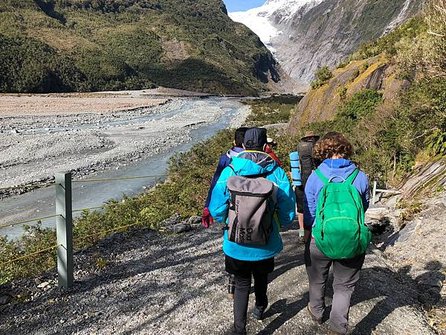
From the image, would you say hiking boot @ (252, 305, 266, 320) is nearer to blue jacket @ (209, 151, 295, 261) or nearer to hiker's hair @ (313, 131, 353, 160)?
blue jacket @ (209, 151, 295, 261)

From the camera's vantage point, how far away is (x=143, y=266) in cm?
548

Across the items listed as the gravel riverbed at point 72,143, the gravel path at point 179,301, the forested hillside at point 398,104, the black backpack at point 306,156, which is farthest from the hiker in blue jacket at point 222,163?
the gravel riverbed at point 72,143

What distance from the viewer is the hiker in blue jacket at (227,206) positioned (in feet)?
10.5

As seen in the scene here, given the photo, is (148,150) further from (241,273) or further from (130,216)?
(241,273)

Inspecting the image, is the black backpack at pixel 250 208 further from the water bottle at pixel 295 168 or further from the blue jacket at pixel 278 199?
the water bottle at pixel 295 168

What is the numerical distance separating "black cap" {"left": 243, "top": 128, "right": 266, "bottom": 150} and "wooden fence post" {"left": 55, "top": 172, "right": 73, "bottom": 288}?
203cm

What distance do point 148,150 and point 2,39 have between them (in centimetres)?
6992

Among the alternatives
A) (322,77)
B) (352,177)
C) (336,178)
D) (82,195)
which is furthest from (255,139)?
(322,77)

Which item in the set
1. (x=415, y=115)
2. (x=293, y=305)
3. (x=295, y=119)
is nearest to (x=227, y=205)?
(x=293, y=305)

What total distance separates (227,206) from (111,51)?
138m

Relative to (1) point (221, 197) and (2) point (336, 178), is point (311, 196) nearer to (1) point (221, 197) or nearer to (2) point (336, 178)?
(2) point (336, 178)

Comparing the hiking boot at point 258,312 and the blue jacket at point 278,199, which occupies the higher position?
the blue jacket at point 278,199

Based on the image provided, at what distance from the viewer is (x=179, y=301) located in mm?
4445

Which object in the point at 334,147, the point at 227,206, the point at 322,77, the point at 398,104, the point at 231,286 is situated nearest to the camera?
the point at 227,206
